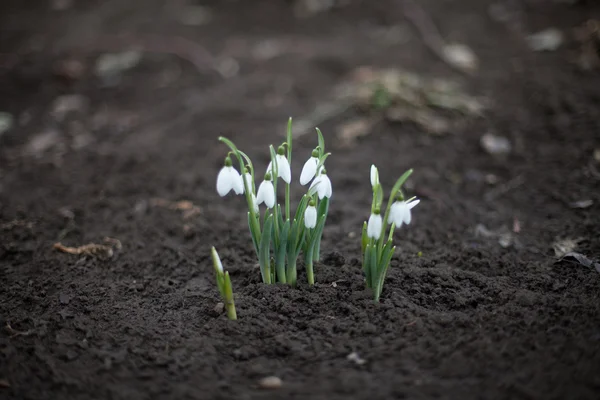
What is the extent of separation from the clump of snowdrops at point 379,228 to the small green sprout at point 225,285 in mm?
516

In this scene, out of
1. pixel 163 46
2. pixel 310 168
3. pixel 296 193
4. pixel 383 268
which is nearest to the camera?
pixel 310 168

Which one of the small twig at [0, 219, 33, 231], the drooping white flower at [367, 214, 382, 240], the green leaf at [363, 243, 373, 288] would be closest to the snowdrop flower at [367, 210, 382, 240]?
the drooping white flower at [367, 214, 382, 240]

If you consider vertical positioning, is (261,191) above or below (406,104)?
below

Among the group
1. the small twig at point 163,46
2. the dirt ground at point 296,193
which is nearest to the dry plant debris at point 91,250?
the dirt ground at point 296,193

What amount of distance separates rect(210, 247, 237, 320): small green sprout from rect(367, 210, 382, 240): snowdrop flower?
0.52m

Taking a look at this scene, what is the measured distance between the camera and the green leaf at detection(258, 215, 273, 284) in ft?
6.52

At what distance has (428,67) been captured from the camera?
4496mm

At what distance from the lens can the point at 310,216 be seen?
193 centimetres

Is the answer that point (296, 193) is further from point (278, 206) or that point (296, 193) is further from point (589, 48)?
point (589, 48)

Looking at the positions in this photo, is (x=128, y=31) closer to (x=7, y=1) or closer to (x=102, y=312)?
(x=7, y=1)

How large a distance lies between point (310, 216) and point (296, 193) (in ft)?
4.56

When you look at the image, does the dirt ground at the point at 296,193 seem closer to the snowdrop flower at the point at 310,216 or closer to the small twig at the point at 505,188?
the small twig at the point at 505,188

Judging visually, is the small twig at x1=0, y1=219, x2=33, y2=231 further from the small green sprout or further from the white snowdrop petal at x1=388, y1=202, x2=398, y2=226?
the white snowdrop petal at x1=388, y1=202, x2=398, y2=226

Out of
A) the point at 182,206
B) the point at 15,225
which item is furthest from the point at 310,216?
the point at 15,225
